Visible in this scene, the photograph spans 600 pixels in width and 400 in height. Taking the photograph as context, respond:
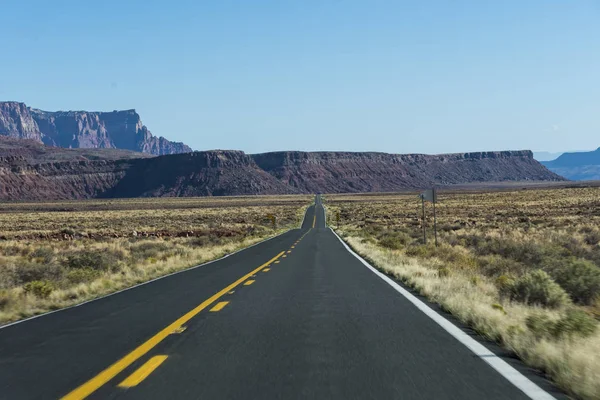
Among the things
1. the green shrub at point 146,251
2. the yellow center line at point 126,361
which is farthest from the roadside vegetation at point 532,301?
the green shrub at point 146,251

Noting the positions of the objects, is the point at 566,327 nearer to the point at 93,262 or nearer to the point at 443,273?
the point at 443,273

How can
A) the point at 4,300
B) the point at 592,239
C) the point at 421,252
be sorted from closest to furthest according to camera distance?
the point at 4,300 < the point at 421,252 < the point at 592,239

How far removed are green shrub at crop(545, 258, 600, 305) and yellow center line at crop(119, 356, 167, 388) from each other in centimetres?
890

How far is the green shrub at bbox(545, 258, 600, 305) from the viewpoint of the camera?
460 inches

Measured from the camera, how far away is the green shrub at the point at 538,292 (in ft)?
33.1

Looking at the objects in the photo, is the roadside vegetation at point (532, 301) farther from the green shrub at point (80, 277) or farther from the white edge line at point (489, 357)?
the green shrub at point (80, 277)

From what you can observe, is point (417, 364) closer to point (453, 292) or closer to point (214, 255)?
point (453, 292)

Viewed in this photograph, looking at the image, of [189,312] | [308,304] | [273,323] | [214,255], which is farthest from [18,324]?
[214,255]

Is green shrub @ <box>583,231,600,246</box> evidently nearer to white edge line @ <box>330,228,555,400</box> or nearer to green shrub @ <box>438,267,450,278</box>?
green shrub @ <box>438,267,450,278</box>

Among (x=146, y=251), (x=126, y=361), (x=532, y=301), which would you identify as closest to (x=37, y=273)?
(x=146, y=251)

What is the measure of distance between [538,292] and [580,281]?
7.50ft

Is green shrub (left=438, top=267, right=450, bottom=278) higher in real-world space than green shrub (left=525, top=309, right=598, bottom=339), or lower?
lower

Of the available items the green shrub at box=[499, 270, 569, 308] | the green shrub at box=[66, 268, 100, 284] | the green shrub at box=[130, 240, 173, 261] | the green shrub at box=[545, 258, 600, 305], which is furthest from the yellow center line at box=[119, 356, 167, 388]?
the green shrub at box=[130, 240, 173, 261]

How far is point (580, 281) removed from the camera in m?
11.9
